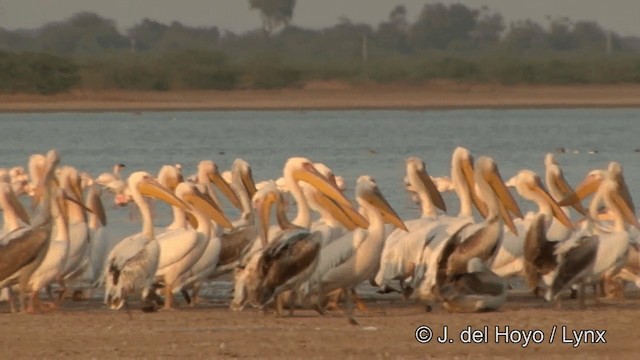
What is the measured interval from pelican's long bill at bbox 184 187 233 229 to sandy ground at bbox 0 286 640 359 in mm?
677

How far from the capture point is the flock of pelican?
10.7m

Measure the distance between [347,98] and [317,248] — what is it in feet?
145

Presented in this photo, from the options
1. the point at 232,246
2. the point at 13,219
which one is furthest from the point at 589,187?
the point at 13,219

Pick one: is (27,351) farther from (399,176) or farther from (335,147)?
(335,147)

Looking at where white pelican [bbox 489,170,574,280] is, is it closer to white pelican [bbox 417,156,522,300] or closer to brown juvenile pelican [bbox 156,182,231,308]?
white pelican [bbox 417,156,522,300]

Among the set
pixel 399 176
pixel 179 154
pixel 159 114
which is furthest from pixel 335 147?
pixel 159 114

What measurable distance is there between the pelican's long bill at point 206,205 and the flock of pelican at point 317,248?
0.5 inches

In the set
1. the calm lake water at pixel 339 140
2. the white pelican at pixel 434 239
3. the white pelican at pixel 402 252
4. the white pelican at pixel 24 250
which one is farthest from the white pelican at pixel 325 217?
the calm lake water at pixel 339 140

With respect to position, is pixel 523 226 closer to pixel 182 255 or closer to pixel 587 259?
pixel 587 259

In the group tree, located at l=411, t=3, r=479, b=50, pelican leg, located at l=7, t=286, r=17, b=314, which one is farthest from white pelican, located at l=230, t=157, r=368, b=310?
tree, located at l=411, t=3, r=479, b=50

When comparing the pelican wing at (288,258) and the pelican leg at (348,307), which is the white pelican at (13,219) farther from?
the pelican leg at (348,307)

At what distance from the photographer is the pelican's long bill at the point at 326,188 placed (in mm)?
11344

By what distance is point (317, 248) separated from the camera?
10.4 meters

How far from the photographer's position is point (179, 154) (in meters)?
29.7
